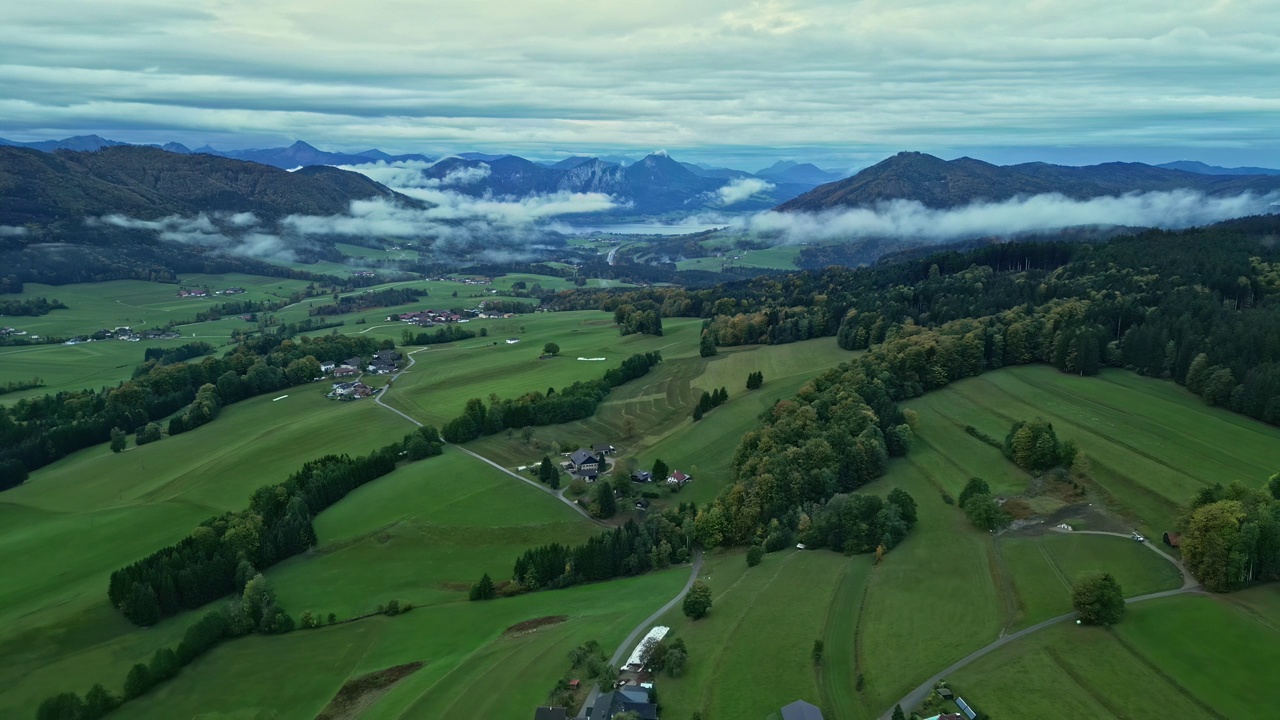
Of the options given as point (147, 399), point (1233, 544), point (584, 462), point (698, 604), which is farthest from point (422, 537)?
point (147, 399)

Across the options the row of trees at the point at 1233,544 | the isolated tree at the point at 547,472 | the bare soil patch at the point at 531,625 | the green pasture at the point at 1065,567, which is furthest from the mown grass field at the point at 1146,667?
the isolated tree at the point at 547,472

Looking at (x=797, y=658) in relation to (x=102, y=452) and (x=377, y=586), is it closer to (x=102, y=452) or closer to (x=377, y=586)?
(x=377, y=586)

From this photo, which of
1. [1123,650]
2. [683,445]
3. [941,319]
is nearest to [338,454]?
[683,445]

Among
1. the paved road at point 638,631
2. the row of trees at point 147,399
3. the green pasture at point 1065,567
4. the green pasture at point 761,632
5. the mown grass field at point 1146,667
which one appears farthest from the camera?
the row of trees at point 147,399

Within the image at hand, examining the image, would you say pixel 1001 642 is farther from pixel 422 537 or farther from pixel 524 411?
pixel 524 411

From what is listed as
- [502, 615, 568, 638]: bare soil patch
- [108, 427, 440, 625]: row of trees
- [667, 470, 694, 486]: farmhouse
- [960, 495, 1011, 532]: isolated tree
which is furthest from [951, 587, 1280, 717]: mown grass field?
[108, 427, 440, 625]: row of trees

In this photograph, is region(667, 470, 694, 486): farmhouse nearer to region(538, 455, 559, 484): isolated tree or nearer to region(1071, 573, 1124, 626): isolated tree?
region(538, 455, 559, 484): isolated tree

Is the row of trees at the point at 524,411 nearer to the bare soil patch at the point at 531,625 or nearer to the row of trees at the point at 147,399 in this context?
the bare soil patch at the point at 531,625
